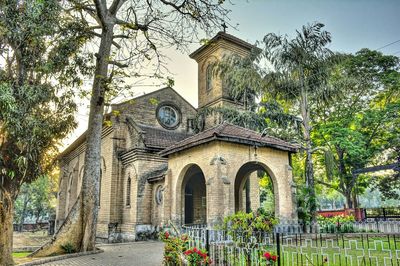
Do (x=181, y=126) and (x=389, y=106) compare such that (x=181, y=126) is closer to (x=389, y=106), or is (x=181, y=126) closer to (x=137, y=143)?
(x=137, y=143)

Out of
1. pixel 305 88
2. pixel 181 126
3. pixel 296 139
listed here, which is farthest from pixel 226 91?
pixel 305 88

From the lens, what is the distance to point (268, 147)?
1420 cm

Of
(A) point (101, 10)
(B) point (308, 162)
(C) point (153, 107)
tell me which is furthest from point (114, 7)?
(B) point (308, 162)

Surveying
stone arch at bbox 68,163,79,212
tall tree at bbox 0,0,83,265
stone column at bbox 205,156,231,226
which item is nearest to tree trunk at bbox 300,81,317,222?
stone column at bbox 205,156,231,226

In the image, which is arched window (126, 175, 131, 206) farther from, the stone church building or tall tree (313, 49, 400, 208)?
tall tree (313, 49, 400, 208)

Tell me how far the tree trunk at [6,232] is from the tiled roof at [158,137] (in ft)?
31.4

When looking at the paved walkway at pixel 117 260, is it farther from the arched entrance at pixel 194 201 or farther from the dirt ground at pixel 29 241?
the dirt ground at pixel 29 241

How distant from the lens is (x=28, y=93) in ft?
34.4

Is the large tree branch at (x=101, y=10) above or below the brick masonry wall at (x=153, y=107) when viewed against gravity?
above

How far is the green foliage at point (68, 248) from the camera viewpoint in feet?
37.2

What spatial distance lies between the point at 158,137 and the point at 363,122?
1580 cm

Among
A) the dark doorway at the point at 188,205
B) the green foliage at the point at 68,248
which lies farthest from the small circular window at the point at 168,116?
the green foliage at the point at 68,248

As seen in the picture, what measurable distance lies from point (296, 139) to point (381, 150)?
775 centimetres

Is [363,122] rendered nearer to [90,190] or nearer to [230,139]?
[230,139]
